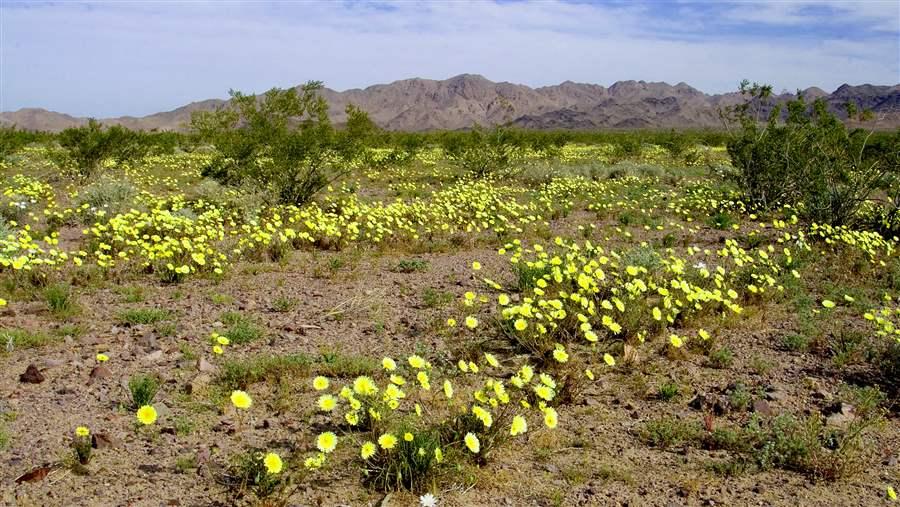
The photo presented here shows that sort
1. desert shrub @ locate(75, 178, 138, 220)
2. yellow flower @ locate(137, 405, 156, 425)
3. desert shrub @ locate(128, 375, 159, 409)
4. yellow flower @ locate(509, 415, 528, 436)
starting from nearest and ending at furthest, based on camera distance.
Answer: yellow flower @ locate(137, 405, 156, 425)
yellow flower @ locate(509, 415, 528, 436)
desert shrub @ locate(128, 375, 159, 409)
desert shrub @ locate(75, 178, 138, 220)

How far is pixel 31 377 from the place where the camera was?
4152 millimetres

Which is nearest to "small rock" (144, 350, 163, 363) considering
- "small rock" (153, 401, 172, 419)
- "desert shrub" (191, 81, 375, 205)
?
"small rock" (153, 401, 172, 419)

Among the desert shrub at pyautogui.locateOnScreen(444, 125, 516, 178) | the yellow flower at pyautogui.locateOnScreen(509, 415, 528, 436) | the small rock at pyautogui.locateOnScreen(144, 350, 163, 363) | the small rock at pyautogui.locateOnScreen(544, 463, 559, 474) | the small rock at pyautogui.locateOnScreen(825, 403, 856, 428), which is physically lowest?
the small rock at pyautogui.locateOnScreen(825, 403, 856, 428)

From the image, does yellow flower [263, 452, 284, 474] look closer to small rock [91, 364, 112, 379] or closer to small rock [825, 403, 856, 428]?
small rock [91, 364, 112, 379]

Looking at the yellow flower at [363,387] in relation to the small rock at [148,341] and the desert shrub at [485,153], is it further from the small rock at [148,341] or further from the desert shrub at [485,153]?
the desert shrub at [485,153]

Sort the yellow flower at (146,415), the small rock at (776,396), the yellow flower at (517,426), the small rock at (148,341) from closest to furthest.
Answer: the yellow flower at (146,415)
the yellow flower at (517,426)
the small rock at (776,396)
the small rock at (148,341)

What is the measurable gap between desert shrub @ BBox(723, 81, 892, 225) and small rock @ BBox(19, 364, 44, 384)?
10.7 m

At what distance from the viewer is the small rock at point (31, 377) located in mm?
4148

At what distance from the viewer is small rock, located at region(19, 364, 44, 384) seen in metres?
4.15

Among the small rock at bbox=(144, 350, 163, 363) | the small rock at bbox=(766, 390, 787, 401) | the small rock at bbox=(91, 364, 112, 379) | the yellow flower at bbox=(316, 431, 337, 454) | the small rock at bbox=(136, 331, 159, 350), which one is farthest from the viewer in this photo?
the small rock at bbox=(136, 331, 159, 350)

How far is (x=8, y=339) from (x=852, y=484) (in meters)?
5.71

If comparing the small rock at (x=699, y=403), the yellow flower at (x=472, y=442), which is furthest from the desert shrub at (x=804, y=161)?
the yellow flower at (x=472, y=442)

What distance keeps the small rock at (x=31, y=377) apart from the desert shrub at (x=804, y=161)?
35.2 ft

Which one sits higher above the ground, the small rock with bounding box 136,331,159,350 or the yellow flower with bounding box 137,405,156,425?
the yellow flower with bounding box 137,405,156,425
